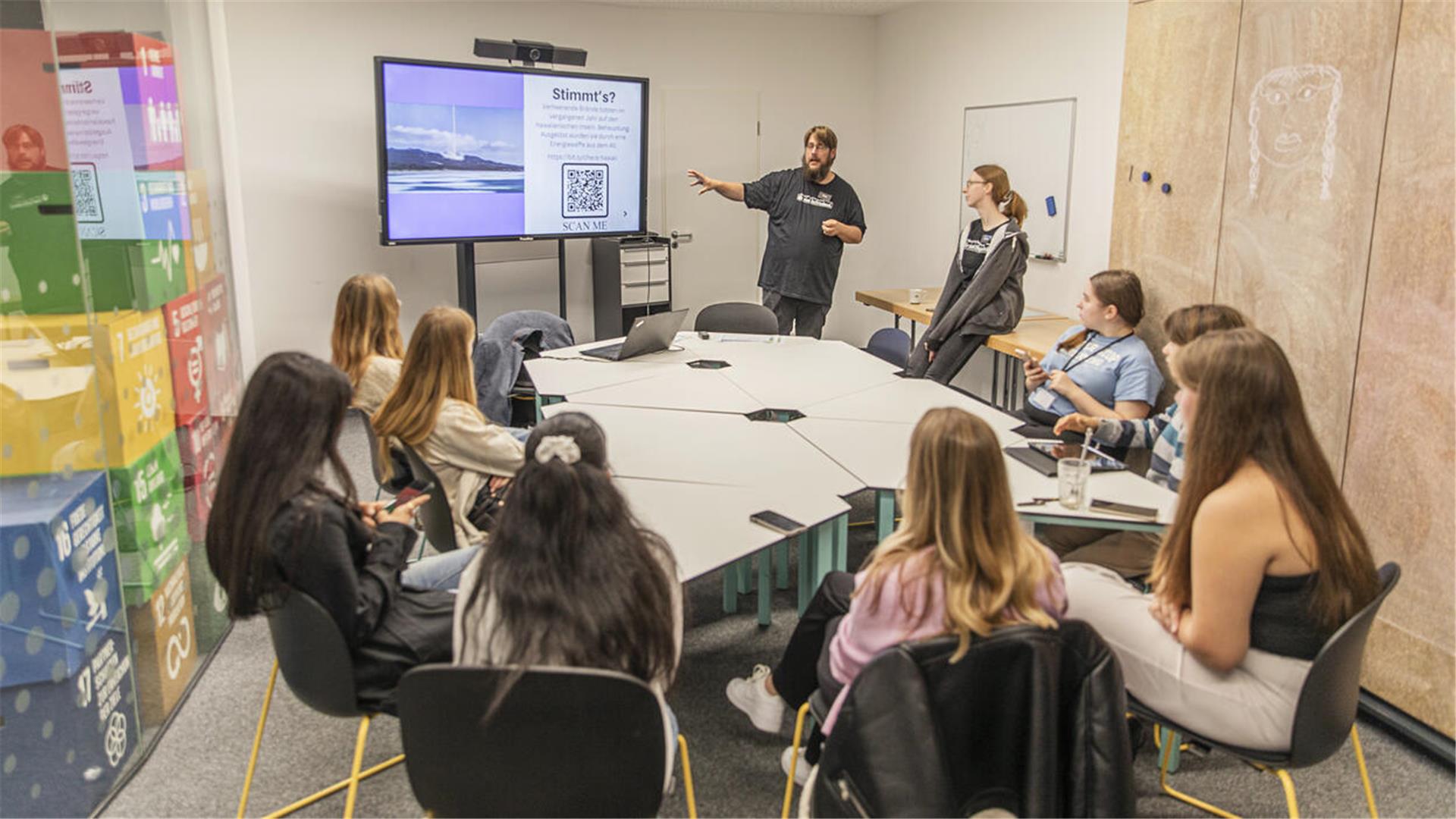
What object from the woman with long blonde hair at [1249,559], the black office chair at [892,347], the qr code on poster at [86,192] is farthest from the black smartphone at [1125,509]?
the qr code on poster at [86,192]

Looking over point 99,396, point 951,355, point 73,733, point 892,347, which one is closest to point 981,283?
point 951,355

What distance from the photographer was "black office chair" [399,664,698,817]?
5.06 feet

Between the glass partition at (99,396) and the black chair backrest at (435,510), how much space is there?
0.67 meters

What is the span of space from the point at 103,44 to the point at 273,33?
3660 mm

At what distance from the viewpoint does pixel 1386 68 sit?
2.65 meters

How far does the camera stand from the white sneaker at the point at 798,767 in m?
2.50

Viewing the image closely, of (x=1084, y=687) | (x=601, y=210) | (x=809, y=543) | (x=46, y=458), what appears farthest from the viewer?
(x=601, y=210)

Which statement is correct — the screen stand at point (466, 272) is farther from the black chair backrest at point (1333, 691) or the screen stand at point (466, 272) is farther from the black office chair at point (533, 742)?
the black chair backrest at point (1333, 691)

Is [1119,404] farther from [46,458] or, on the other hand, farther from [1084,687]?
[46,458]

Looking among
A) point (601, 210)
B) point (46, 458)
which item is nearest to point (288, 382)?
point (46, 458)

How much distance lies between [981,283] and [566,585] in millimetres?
3245

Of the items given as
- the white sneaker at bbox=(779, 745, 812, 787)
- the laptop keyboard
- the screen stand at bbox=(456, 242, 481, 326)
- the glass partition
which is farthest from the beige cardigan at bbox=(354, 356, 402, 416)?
the screen stand at bbox=(456, 242, 481, 326)

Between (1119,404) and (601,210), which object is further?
(601,210)

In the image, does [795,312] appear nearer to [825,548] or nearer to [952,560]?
[825,548]
